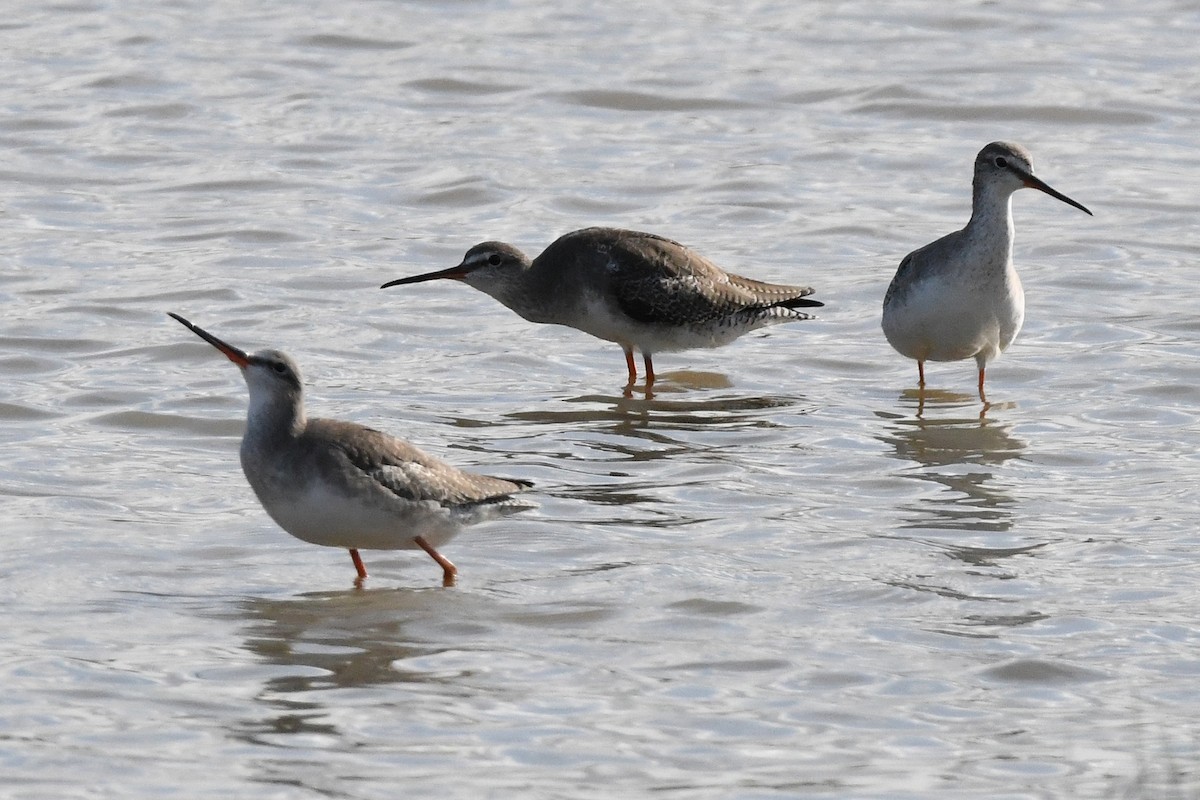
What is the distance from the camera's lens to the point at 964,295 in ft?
44.0

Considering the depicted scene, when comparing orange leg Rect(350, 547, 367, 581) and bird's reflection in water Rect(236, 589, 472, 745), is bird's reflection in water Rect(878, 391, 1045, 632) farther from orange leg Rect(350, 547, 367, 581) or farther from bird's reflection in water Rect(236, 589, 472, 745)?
orange leg Rect(350, 547, 367, 581)

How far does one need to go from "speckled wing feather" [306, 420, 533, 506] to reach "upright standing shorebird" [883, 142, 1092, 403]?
4218mm

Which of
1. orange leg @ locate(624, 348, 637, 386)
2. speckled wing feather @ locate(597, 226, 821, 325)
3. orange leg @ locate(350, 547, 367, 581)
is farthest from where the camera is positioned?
orange leg @ locate(624, 348, 637, 386)

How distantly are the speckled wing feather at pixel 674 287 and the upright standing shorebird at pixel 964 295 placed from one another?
1.29m

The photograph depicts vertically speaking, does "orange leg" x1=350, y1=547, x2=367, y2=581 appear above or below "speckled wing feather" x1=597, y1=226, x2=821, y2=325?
below

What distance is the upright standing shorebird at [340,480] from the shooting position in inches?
378

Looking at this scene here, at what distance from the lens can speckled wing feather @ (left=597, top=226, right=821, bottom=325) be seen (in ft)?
47.2

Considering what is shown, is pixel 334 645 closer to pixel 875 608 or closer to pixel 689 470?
pixel 875 608

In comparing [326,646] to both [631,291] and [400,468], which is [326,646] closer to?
[400,468]

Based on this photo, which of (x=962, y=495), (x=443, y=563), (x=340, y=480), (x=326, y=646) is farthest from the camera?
(x=962, y=495)

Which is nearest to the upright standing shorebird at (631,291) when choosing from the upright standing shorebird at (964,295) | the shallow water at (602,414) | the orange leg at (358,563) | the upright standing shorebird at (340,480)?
the shallow water at (602,414)

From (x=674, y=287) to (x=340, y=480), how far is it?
17.2 ft

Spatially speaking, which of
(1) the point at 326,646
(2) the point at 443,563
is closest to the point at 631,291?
(2) the point at 443,563

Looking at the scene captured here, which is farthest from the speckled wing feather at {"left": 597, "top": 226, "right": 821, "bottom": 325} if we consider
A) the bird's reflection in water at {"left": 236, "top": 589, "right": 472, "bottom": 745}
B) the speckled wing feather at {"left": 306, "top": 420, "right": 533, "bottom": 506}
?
the bird's reflection in water at {"left": 236, "top": 589, "right": 472, "bottom": 745}
